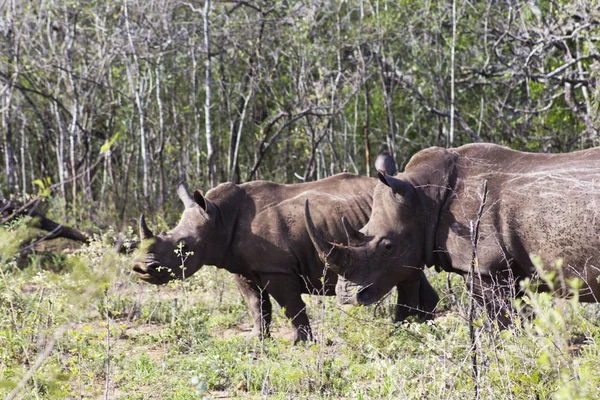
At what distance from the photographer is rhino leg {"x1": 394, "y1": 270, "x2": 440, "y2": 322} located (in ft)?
26.4

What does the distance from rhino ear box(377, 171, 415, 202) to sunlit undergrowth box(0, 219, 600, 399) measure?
0.83 m

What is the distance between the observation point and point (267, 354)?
6.96 m

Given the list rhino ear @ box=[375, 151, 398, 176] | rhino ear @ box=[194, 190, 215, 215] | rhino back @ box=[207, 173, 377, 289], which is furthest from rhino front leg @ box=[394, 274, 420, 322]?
rhino ear @ box=[194, 190, 215, 215]

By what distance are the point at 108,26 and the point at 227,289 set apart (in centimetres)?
734

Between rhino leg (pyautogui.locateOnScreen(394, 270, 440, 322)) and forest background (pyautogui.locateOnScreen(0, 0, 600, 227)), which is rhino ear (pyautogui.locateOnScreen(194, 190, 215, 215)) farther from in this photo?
forest background (pyautogui.locateOnScreen(0, 0, 600, 227))

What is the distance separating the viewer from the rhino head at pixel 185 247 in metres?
7.66

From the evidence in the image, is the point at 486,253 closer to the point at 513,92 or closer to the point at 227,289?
the point at 227,289

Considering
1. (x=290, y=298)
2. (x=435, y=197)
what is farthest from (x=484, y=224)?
(x=290, y=298)

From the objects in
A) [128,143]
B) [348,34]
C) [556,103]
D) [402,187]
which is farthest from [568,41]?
[128,143]

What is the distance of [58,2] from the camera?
574 inches

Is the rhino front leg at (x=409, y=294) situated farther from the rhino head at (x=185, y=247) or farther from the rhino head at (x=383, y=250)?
the rhino head at (x=185, y=247)

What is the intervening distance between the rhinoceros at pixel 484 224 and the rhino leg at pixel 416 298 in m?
1.20

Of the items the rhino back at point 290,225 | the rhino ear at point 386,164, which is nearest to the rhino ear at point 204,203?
the rhino back at point 290,225

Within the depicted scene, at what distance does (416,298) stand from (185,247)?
2.13 metres
